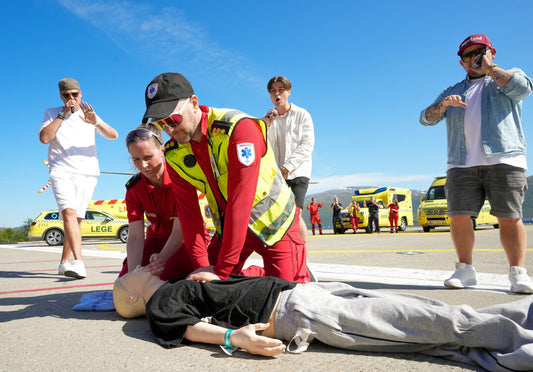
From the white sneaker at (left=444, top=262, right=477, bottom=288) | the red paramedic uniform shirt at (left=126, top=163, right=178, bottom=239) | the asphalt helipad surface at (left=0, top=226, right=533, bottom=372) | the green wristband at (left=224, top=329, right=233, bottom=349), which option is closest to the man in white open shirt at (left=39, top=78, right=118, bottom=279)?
the asphalt helipad surface at (left=0, top=226, right=533, bottom=372)

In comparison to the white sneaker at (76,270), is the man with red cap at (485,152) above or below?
above

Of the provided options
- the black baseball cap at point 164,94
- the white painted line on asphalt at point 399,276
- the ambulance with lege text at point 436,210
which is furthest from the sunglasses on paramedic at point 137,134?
the ambulance with lege text at point 436,210

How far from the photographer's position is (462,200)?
330 centimetres

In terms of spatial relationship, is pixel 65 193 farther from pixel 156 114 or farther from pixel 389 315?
pixel 389 315

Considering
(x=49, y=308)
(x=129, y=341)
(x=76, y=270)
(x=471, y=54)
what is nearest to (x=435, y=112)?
(x=471, y=54)

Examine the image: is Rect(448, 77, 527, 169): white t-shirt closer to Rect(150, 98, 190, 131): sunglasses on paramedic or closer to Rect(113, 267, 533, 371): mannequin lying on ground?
Rect(113, 267, 533, 371): mannequin lying on ground

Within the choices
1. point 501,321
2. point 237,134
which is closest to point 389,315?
point 501,321

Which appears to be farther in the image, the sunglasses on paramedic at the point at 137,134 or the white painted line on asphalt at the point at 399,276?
the white painted line on asphalt at the point at 399,276

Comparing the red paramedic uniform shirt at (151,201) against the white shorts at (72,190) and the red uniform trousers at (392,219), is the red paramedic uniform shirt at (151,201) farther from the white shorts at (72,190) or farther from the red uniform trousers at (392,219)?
the red uniform trousers at (392,219)

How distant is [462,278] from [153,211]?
2558mm

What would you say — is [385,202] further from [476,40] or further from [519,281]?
[519,281]

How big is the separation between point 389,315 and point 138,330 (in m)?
1.38

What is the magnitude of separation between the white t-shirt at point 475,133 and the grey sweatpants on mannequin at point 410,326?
6.19 ft

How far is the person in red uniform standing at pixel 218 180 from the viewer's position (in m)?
2.01
